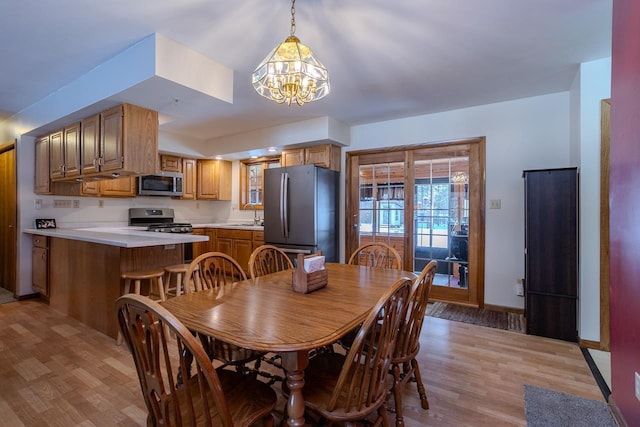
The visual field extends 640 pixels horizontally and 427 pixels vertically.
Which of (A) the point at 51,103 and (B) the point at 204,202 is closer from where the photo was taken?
(A) the point at 51,103

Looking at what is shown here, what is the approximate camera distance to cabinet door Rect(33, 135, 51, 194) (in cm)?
383

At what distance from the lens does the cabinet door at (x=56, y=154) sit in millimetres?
3566

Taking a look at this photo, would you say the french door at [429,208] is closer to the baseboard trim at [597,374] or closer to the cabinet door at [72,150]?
the baseboard trim at [597,374]

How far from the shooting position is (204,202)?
19.4ft

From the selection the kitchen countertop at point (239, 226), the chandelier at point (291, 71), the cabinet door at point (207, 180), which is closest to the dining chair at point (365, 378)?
the chandelier at point (291, 71)

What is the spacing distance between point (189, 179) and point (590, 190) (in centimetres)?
523

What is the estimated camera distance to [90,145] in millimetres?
3162

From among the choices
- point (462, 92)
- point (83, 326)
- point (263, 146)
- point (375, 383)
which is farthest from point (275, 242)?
point (375, 383)

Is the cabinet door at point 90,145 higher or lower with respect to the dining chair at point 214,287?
higher

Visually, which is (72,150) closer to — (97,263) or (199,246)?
(97,263)

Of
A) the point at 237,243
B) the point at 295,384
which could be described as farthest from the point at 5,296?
the point at 295,384

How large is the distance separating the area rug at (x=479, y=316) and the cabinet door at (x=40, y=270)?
4376 millimetres

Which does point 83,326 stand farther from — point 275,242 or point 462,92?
point 462,92

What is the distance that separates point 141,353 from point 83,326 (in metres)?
2.77
